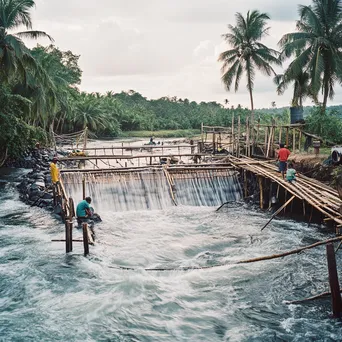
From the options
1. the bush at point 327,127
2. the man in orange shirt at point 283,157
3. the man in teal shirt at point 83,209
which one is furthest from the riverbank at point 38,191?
the bush at point 327,127

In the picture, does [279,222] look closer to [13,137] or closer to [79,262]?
[79,262]

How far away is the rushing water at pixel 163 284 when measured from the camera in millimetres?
8102

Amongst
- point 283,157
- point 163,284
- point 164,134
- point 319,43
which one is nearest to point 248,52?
point 319,43

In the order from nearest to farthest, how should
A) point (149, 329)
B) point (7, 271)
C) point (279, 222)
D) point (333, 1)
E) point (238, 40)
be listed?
point (149, 329) < point (7, 271) < point (279, 222) < point (333, 1) < point (238, 40)

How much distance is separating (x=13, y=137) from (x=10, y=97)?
2439 millimetres

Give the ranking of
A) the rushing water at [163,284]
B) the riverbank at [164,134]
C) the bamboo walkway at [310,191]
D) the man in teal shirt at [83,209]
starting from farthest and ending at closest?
the riverbank at [164,134]
the man in teal shirt at [83,209]
the bamboo walkway at [310,191]
the rushing water at [163,284]

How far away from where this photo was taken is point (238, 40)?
27984 mm

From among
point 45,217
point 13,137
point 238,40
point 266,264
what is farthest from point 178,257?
point 238,40

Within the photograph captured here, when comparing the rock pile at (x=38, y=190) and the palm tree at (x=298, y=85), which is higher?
the palm tree at (x=298, y=85)

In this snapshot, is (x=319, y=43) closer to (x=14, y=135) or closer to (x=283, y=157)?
(x=283, y=157)

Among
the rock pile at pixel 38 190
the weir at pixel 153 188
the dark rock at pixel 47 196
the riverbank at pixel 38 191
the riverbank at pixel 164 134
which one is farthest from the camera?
the riverbank at pixel 164 134

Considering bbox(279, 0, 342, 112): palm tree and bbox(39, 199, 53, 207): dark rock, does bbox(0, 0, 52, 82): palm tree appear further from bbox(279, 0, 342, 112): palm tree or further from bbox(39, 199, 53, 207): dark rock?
bbox(279, 0, 342, 112): palm tree

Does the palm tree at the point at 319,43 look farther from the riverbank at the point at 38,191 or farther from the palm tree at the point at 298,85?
the riverbank at the point at 38,191

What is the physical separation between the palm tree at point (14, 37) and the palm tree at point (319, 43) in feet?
45.2
